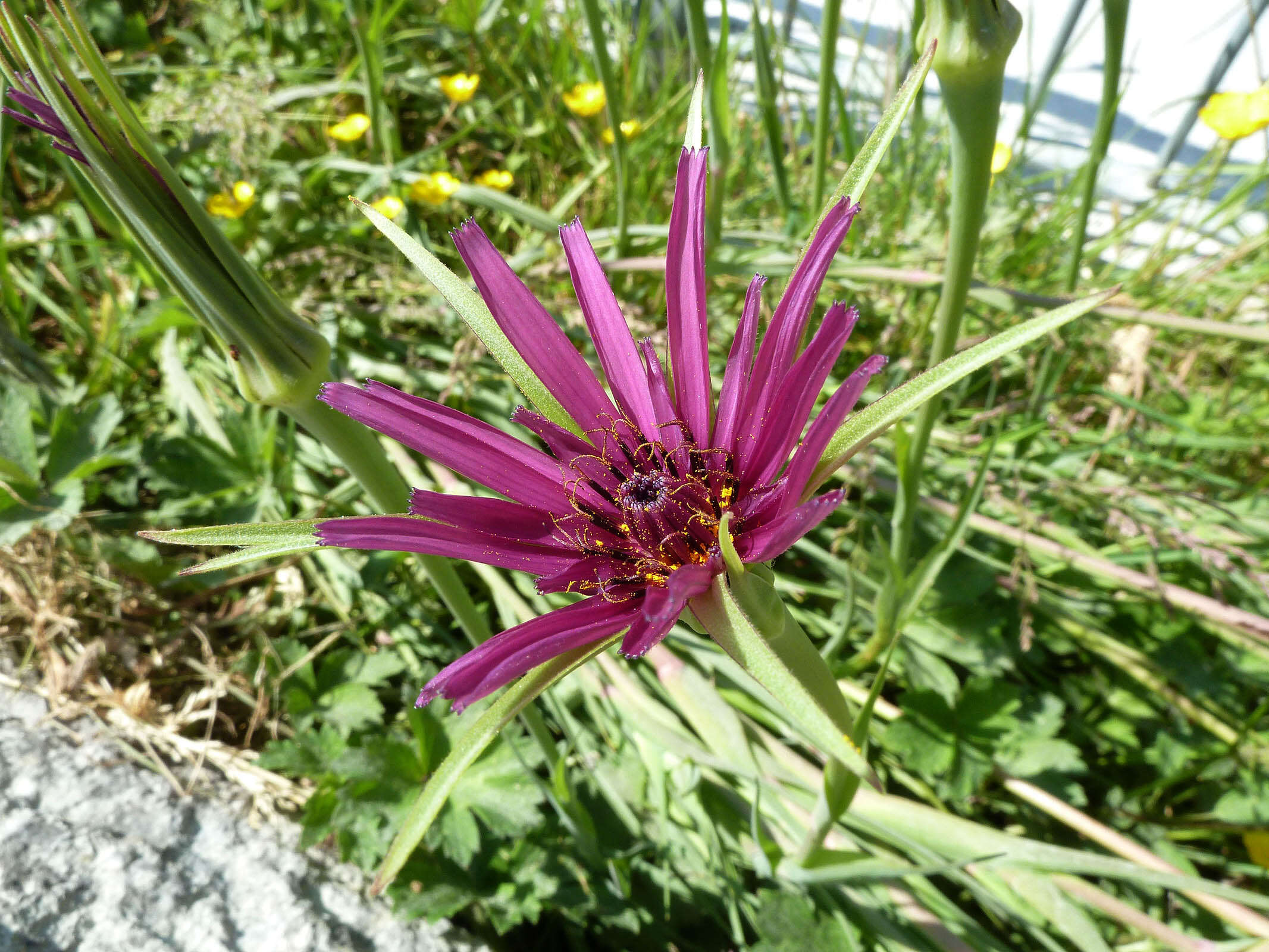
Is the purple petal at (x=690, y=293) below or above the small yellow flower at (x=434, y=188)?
above

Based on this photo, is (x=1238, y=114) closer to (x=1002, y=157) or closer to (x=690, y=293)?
(x=1002, y=157)

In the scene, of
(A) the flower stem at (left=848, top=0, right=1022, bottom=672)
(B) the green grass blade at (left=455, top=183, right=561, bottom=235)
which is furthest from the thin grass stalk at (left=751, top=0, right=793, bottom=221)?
(A) the flower stem at (left=848, top=0, right=1022, bottom=672)

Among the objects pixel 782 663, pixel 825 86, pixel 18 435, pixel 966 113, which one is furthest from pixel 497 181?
pixel 782 663

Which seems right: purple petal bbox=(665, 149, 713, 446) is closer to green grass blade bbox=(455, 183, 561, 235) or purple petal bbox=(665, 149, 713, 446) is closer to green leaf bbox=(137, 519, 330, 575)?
green leaf bbox=(137, 519, 330, 575)

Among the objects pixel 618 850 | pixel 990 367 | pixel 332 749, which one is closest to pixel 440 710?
pixel 332 749

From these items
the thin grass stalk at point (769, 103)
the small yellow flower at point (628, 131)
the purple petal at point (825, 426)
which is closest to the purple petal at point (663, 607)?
the purple petal at point (825, 426)

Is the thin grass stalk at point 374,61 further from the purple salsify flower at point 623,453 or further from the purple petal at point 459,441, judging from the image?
the purple petal at point 459,441

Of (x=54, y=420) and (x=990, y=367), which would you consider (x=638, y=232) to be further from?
(x=54, y=420)
